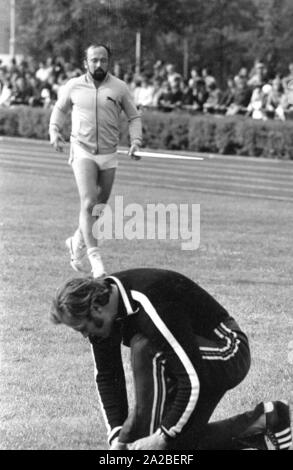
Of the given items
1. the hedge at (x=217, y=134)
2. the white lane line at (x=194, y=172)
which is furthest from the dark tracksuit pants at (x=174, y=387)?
the hedge at (x=217, y=134)

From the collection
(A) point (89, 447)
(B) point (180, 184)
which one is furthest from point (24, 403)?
(B) point (180, 184)

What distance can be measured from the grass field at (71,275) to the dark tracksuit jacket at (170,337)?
0.55 m

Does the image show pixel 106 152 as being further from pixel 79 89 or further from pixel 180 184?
pixel 180 184

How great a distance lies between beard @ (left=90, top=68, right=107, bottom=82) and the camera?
34.6ft

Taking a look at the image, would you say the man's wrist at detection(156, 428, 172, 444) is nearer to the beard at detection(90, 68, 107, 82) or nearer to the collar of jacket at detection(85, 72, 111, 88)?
the beard at detection(90, 68, 107, 82)

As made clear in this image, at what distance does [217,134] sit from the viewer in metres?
28.7

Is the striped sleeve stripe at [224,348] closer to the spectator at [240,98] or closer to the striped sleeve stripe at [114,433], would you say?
the striped sleeve stripe at [114,433]

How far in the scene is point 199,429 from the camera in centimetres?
497

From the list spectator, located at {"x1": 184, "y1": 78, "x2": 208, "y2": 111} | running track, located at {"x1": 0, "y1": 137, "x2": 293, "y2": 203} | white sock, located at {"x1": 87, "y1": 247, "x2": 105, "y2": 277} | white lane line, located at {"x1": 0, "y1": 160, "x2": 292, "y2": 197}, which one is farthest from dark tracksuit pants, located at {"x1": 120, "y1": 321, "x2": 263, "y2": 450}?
spectator, located at {"x1": 184, "y1": 78, "x2": 208, "y2": 111}

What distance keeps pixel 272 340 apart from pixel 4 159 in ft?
60.1

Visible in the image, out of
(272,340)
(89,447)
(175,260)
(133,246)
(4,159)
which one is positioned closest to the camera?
(89,447)

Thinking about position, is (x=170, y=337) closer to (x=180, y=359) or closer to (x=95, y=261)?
(x=180, y=359)

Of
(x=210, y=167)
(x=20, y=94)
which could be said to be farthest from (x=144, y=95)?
(x=210, y=167)

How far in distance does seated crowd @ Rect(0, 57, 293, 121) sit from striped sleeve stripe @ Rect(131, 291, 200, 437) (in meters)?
19.4
